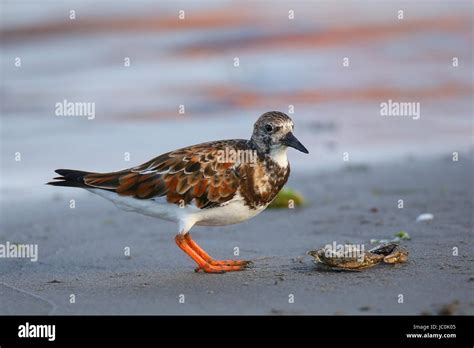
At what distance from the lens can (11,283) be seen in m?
6.31

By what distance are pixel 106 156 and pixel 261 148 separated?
219 inches

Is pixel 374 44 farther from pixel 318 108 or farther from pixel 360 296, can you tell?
pixel 360 296

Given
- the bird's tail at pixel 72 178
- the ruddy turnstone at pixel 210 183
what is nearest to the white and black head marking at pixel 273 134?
the ruddy turnstone at pixel 210 183

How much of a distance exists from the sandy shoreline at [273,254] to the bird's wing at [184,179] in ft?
2.17

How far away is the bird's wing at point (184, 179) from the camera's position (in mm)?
6281

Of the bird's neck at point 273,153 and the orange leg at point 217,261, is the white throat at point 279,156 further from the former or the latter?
the orange leg at point 217,261

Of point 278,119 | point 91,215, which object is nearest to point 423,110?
point 91,215

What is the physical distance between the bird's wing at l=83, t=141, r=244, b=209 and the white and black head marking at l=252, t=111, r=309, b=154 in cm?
24

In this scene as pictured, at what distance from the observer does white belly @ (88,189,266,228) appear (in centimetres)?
632

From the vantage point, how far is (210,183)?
20.6ft

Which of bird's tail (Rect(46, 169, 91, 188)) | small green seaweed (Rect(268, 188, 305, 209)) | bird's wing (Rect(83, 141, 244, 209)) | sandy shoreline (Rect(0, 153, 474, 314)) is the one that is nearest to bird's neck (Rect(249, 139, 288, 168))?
bird's wing (Rect(83, 141, 244, 209))

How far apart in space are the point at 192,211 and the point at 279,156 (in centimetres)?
86

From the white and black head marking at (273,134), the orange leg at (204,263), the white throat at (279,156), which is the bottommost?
the orange leg at (204,263)

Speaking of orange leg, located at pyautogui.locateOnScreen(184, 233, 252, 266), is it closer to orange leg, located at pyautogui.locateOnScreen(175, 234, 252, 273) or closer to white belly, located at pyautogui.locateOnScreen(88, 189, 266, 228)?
orange leg, located at pyautogui.locateOnScreen(175, 234, 252, 273)
